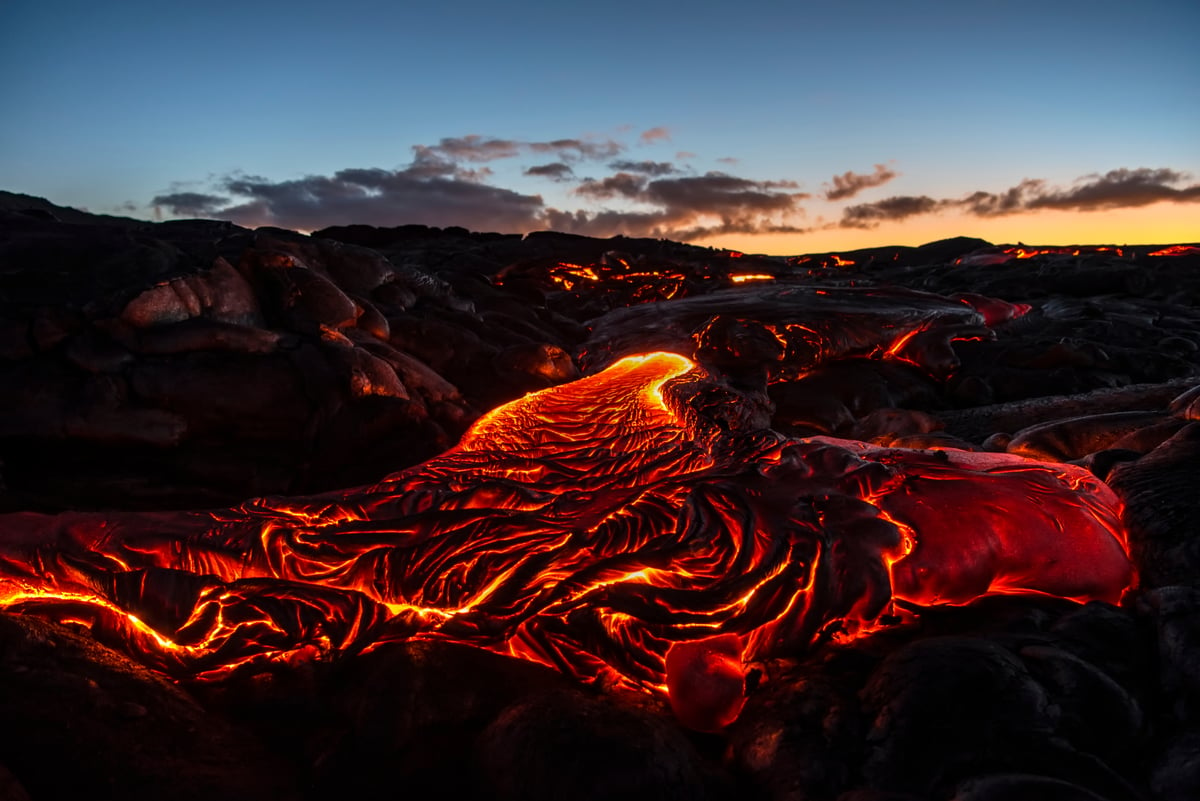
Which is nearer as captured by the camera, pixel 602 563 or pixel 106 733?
pixel 106 733

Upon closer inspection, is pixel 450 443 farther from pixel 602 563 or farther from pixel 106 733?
pixel 106 733

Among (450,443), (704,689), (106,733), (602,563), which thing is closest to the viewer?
(106,733)

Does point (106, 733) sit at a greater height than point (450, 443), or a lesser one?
lesser

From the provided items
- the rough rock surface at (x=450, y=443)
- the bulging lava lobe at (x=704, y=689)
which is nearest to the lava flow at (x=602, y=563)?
the bulging lava lobe at (x=704, y=689)

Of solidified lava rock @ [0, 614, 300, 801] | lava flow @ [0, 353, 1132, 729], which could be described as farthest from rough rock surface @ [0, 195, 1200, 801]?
lava flow @ [0, 353, 1132, 729]

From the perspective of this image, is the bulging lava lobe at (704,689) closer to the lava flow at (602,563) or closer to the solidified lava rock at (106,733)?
the lava flow at (602,563)

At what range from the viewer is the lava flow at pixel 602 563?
2426mm

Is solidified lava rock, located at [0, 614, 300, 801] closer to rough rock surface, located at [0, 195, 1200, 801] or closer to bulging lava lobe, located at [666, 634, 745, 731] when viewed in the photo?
rough rock surface, located at [0, 195, 1200, 801]

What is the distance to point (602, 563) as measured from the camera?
2.57m

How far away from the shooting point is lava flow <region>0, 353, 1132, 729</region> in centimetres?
243

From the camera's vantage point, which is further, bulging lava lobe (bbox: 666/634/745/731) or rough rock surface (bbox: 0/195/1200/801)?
bulging lava lobe (bbox: 666/634/745/731)

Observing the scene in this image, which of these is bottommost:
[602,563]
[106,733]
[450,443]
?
[106,733]

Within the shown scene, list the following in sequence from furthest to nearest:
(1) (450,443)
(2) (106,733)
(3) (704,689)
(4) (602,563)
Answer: (1) (450,443), (4) (602,563), (3) (704,689), (2) (106,733)

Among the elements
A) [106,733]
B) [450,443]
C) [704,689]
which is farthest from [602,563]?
[450,443]
